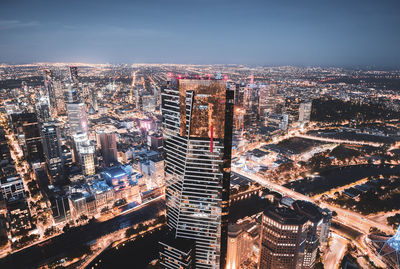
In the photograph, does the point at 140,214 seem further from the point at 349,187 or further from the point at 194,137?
the point at 349,187

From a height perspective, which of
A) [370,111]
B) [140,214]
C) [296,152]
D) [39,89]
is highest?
[39,89]

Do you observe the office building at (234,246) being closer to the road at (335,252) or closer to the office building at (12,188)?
the road at (335,252)

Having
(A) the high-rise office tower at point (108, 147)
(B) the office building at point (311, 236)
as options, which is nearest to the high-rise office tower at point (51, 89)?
(A) the high-rise office tower at point (108, 147)

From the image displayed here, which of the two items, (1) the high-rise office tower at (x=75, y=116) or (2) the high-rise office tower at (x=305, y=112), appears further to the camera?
(2) the high-rise office tower at (x=305, y=112)

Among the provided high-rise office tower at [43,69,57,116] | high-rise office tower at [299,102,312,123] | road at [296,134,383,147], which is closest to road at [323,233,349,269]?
road at [296,134,383,147]

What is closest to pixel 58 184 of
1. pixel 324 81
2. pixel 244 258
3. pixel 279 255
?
pixel 244 258

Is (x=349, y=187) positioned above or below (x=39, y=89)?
below
